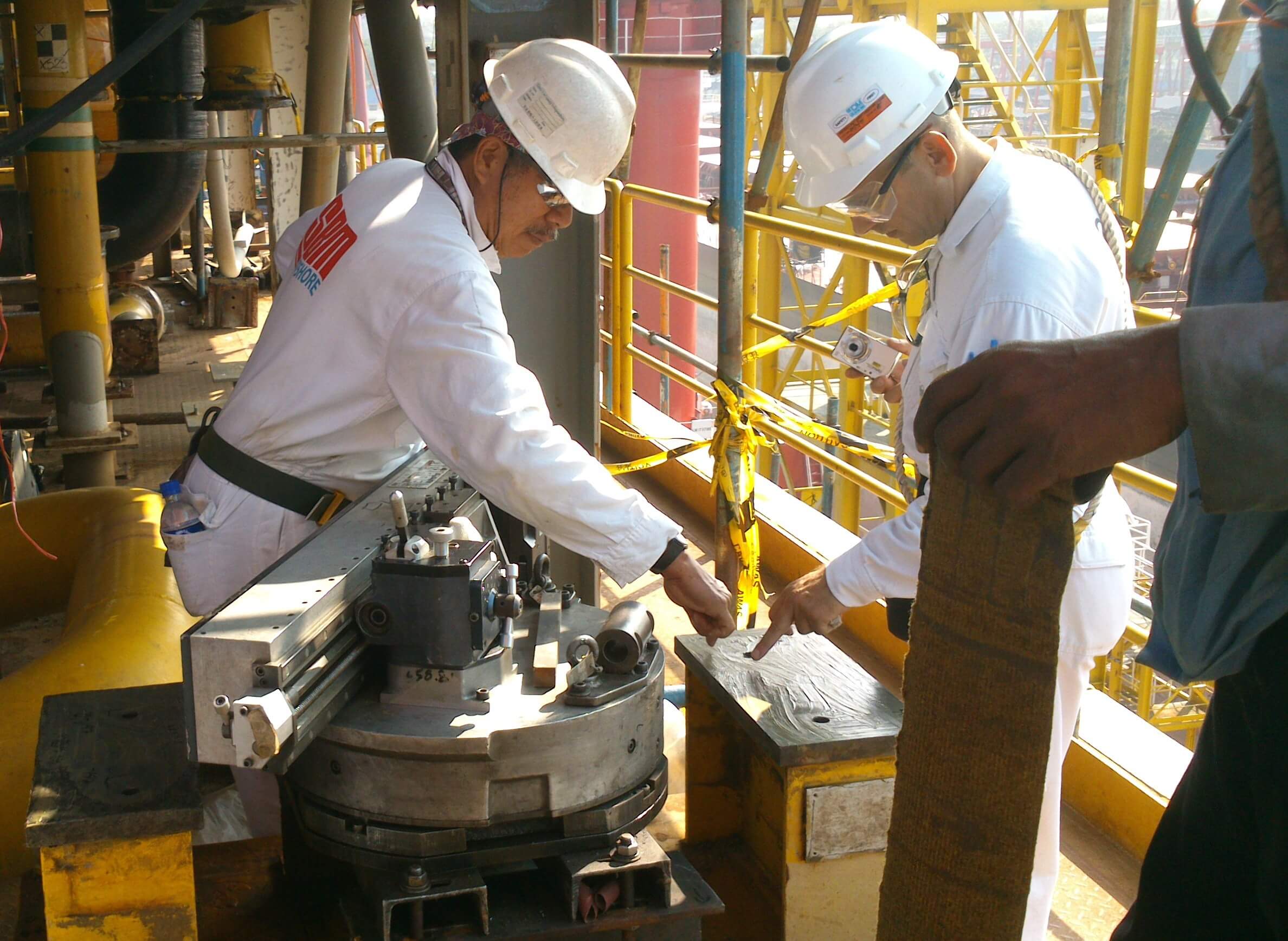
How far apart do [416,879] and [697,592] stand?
31.2 inches

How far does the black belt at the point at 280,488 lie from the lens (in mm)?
2688

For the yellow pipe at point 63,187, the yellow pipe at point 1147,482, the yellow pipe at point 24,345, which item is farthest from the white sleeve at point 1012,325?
the yellow pipe at point 24,345

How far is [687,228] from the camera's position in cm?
1442

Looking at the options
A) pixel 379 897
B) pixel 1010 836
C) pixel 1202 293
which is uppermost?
pixel 1202 293

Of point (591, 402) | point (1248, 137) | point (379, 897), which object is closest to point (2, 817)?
point (379, 897)

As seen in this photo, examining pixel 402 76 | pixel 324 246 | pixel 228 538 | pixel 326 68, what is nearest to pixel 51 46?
pixel 326 68

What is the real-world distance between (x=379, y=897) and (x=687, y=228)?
13.0 m

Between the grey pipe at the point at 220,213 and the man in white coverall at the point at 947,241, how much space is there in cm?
1000

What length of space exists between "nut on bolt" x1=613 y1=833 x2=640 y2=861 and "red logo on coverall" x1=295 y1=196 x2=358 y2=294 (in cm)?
131

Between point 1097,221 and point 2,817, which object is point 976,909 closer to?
point 1097,221

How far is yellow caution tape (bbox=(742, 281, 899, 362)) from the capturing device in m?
3.84

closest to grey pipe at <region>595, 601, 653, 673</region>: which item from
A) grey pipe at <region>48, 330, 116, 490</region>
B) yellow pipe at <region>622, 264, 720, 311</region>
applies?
yellow pipe at <region>622, 264, 720, 311</region>

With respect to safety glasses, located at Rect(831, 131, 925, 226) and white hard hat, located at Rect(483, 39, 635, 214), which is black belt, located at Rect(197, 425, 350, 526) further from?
safety glasses, located at Rect(831, 131, 925, 226)

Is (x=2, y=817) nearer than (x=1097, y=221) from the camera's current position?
No
